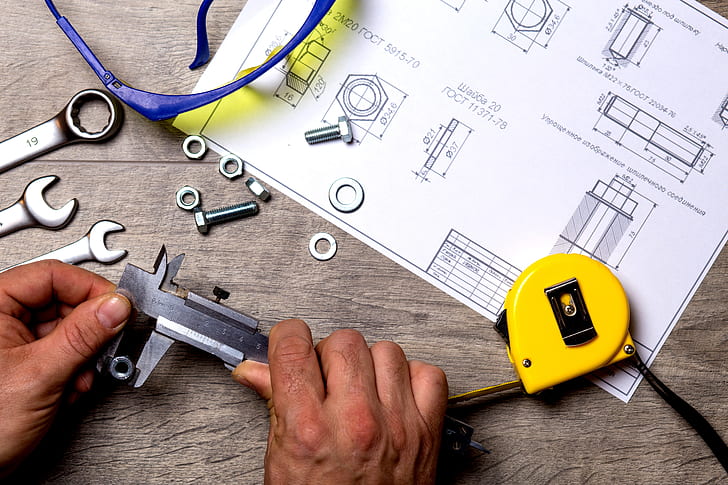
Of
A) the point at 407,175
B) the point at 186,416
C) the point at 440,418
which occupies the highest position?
the point at 407,175

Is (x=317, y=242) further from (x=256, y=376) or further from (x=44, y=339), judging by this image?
(x=44, y=339)

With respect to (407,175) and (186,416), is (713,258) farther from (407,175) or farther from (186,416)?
(186,416)

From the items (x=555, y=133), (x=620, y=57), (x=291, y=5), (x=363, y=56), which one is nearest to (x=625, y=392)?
(x=555, y=133)

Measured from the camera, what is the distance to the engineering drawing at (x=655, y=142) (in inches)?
36.4

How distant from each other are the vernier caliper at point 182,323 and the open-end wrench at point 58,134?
0.26 metres

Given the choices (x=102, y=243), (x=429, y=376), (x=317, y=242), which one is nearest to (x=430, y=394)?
(x=429, y=376)

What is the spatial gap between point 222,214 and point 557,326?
1.57 ft

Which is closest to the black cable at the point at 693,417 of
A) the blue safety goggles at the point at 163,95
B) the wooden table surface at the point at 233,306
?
the wooden table surface at the point at 233,306

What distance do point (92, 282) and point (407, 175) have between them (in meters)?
0.45

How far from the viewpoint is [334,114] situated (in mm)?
925

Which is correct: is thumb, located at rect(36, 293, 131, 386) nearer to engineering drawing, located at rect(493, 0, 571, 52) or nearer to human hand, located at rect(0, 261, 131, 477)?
human hand, located at rect(0, 261, 131, 477)

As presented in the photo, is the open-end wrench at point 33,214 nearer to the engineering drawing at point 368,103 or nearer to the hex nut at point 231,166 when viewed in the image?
the hex nut at point 231,166

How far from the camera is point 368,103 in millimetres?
924

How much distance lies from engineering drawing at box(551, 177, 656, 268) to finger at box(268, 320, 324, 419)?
408mm
